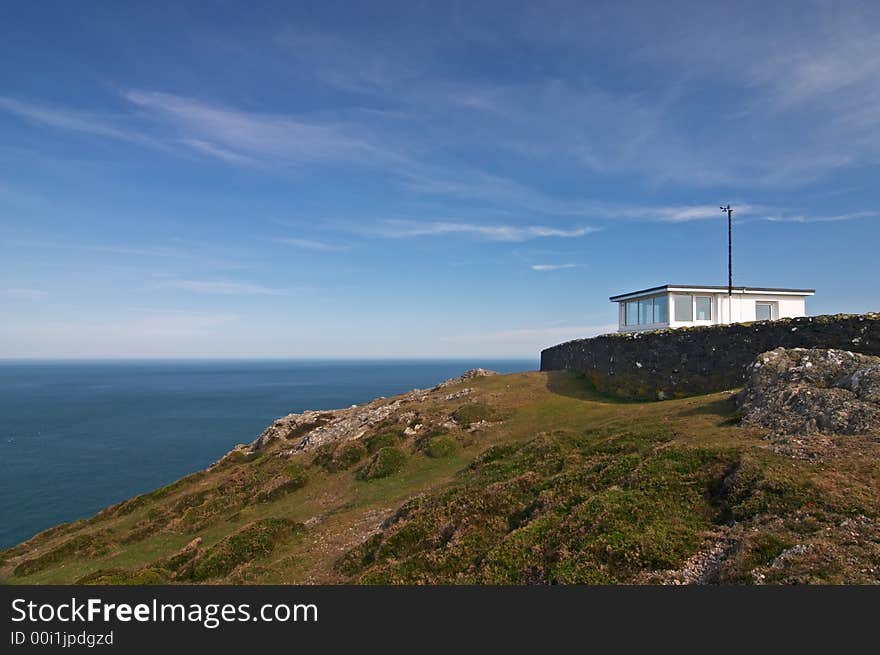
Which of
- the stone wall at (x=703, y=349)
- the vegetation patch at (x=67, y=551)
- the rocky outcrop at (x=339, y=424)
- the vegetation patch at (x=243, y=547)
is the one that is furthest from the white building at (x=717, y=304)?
the vegetation patch at (x=67, y=551)

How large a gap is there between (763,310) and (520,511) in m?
42.8

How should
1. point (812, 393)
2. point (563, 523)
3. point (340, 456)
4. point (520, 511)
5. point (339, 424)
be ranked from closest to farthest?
point (563, 523), point (520, 511), point (812, 393), point (340, 456), point (339, 424)

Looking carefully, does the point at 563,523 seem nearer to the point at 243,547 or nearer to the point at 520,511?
the point at 520,511

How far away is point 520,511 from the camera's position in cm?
1972

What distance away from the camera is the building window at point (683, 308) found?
157ft

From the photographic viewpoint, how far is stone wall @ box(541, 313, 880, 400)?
2873 centimetres

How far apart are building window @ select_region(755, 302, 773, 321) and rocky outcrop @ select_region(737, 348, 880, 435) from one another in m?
24.5

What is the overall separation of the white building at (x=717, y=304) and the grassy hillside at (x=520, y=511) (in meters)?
13.0

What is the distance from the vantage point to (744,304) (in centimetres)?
4894

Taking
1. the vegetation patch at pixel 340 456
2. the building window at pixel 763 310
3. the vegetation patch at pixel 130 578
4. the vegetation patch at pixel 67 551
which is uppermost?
the building window at pixel 763 310

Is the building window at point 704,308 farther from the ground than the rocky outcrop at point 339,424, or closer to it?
farther from the ground

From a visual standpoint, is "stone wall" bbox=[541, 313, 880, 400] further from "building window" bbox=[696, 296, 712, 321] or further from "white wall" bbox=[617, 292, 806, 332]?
"building window" bbox=[696, 296, 712, 321]

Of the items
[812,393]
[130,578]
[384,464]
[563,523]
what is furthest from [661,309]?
[130,578]

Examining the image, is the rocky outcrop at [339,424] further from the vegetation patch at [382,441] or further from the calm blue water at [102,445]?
the calm blue water at [102,445]
